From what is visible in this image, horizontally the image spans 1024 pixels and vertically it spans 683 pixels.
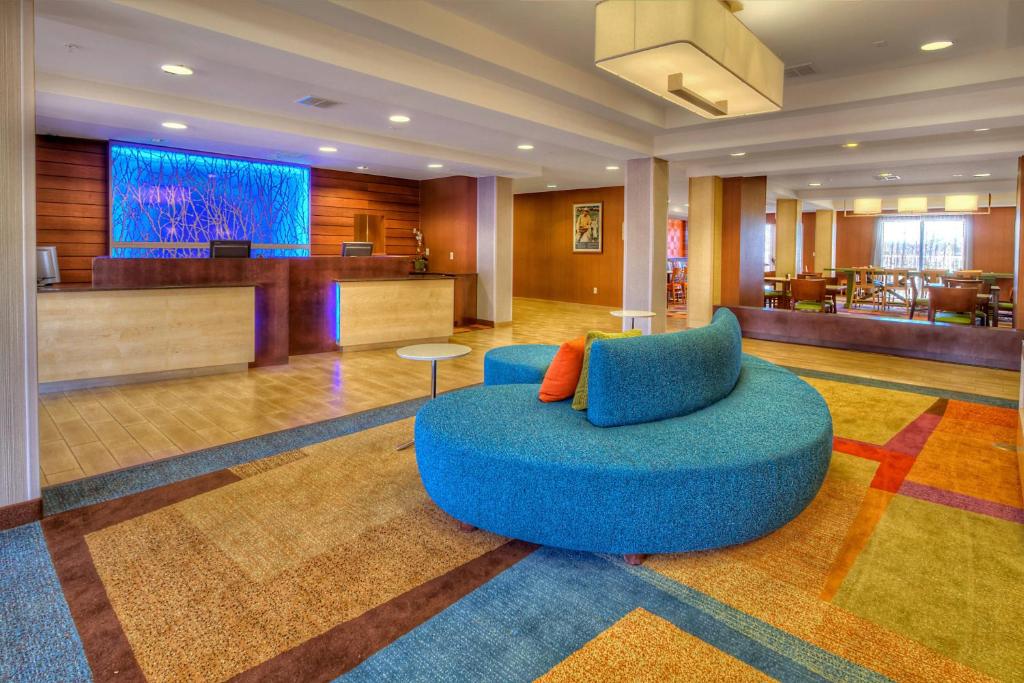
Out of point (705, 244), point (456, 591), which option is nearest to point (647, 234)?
point (705, 244)

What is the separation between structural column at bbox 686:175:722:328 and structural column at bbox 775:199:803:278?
98.8 inches

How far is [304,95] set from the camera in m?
5.47

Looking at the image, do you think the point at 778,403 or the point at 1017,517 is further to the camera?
the point at 778,403

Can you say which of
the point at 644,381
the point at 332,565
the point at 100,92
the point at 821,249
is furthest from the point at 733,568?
the point at 821,249

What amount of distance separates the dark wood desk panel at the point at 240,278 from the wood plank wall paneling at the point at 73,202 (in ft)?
7.89

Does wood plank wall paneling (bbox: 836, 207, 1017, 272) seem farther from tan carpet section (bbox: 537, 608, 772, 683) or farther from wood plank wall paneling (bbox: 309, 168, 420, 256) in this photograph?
tan carpet section (bbox: 537, 608, 772, 683)

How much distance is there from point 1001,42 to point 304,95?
5.79 m

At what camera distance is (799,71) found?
205 inches

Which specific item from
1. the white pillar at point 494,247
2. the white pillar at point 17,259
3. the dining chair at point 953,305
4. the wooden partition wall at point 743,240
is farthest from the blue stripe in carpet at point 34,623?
the wooden partition wall at point 743,240

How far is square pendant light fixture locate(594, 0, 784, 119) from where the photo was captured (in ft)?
9.96

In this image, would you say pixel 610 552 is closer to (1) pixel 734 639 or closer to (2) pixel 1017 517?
(1) pixel 734 639

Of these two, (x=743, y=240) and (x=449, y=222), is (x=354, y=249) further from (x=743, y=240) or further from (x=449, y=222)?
(x=743, y=240)

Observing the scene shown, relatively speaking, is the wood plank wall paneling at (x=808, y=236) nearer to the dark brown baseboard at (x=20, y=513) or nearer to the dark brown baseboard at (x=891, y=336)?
the dark brown baseboard at (x=891, y=336)

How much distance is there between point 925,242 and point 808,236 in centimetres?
306
